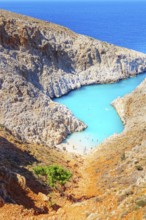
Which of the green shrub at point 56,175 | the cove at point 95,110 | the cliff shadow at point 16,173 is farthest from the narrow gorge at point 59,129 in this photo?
the cove at point 95,110

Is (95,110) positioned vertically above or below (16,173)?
above

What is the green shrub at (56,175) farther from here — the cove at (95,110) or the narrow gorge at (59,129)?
the cove at (95,110)

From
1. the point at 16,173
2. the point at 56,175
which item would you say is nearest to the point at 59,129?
the point at 56,175

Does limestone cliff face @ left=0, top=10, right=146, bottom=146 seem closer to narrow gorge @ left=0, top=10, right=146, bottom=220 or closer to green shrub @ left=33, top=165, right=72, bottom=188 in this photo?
narrow gorge @ left=0, top=10, right=146, bottom=220

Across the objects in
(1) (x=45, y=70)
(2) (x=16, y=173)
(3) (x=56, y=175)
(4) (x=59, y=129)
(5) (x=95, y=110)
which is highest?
(1) (x=45, y=70)

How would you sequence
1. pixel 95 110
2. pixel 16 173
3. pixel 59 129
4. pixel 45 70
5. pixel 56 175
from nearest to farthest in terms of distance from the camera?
pixel 16 173
pixel 56 175
pixel 59 129
pixel 95 110
pixel 45 70

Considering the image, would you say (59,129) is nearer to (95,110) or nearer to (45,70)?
(95,110)
